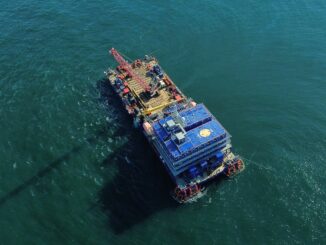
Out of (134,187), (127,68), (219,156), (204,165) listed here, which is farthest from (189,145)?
(127,68)

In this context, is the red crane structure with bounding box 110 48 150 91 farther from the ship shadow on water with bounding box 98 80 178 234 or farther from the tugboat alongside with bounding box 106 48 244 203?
the ship shadow on water with bounding box 98 80 178 234

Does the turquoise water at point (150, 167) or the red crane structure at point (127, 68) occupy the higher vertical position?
the red crane structure at point (127, 68)

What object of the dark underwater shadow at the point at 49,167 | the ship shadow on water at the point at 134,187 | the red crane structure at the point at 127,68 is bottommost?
the ship shadow on water at the point at 134,187

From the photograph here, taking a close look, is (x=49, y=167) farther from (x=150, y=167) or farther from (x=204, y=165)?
(x=204, y=165)

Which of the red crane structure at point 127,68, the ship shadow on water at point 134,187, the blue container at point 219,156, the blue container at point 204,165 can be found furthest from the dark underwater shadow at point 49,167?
the blue container at point 219,156

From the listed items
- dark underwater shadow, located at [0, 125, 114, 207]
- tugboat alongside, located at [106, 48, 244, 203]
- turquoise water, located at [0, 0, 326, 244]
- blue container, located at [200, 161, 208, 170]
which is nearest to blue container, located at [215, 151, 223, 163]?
tugboat alongside, located at [106, 48, 244, 203]

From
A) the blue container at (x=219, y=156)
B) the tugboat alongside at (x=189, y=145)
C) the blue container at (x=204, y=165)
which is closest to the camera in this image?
the tugboat alongside at (x=189, y=145)

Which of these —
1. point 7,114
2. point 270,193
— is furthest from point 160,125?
Answer: point 7,114

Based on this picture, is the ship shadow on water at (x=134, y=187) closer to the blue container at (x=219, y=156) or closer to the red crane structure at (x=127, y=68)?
the blue container at (x=219, y=156)

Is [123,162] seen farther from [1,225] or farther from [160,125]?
[1,225]
